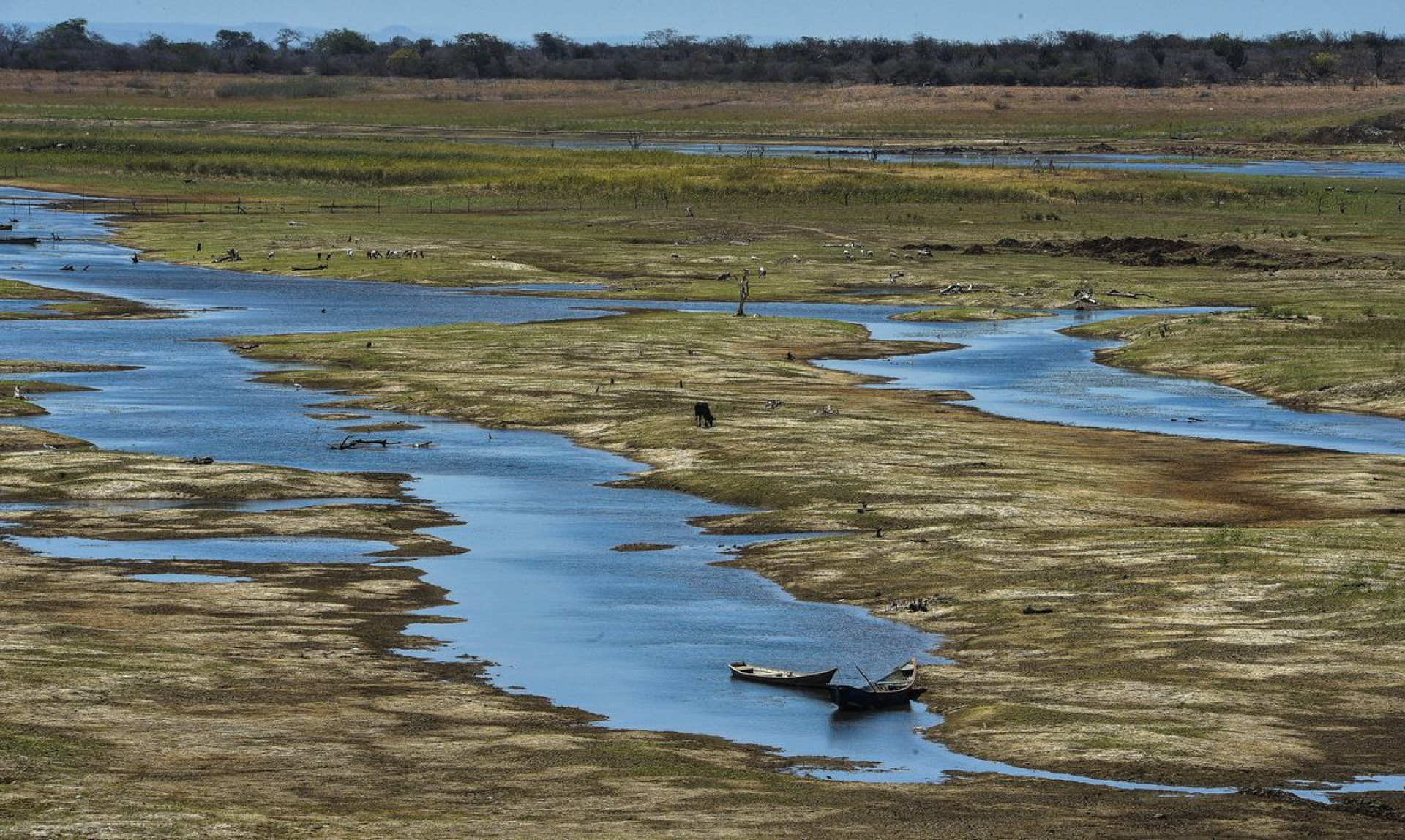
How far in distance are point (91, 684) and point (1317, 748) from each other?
791 inches

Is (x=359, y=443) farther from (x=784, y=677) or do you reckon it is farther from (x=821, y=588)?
(x=784, y=677)

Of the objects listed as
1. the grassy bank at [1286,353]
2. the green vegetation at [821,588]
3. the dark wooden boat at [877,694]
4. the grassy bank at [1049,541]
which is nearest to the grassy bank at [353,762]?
the green vegetation at [821,588]

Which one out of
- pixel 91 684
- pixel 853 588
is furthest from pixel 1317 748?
pixel 91 684

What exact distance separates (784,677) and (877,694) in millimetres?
2140

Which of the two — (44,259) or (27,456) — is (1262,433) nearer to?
(27,456)

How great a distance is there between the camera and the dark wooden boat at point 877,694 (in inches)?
1377

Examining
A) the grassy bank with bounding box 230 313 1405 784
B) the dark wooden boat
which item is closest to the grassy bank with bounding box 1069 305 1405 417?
the grassy bank with bounding box 230 313 1405 784

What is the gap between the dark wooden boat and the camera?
3497 centimetres

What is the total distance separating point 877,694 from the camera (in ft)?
115

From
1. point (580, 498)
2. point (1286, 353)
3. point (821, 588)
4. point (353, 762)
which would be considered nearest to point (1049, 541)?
point (821, 588)

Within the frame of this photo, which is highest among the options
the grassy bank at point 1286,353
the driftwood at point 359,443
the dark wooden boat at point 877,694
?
the dark wooden boat at point 877,694

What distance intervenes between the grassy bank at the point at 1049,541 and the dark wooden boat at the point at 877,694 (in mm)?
A: 888

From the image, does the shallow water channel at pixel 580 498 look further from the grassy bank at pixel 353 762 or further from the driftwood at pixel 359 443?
the grassy bank at pixel 353 762

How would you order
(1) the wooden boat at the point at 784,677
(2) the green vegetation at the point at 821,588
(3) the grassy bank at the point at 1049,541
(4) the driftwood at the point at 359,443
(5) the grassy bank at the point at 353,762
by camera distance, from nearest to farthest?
(5) the grassy bank at the point at 353,762 → (2) the green vegetation at the point at 821,588 → (3) the grassy bank at the point at 1049,541 → (1) the wooden boat at the point at 784,677 → (4) the driftwood at the point at 359,443
